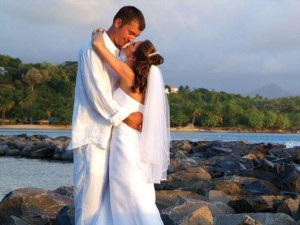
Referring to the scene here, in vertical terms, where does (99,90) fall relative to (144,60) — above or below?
below

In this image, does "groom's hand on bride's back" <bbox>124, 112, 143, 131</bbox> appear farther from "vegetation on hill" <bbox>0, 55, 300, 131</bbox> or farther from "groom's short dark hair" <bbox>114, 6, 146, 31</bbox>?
"vegetation on hill" <bbox>0, 55, 300, 131</bbox>

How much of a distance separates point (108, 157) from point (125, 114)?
0.37m

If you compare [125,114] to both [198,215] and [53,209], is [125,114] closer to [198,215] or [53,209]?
[198,215]

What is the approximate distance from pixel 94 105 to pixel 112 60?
38cm

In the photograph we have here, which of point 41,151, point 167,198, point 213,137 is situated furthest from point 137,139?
point 213,137

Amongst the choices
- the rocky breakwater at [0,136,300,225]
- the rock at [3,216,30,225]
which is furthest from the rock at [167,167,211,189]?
the rock at [3,216,30,225]

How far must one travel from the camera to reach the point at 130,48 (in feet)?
16.0

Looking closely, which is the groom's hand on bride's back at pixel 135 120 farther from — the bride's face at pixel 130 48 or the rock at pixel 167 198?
the rock at pixel 167 198

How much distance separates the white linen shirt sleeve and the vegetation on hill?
71.6m

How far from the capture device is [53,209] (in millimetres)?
7590

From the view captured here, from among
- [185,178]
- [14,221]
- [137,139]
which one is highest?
[137,139]

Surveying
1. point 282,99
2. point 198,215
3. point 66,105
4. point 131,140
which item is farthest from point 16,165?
point 282,99

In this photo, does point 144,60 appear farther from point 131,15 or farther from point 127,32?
point 131,15

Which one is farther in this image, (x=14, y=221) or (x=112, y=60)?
(x=14, y=221)
